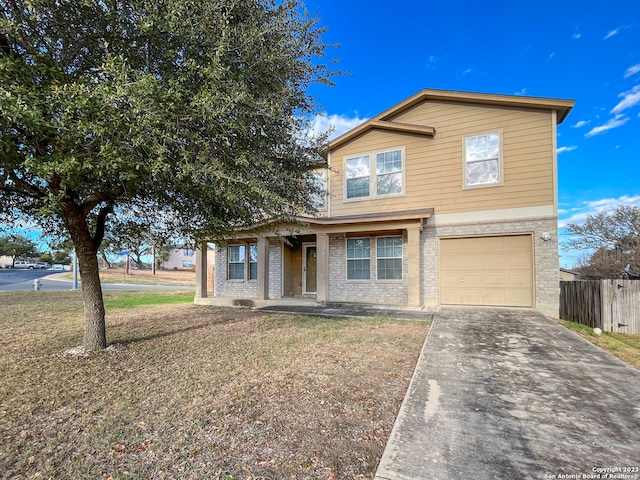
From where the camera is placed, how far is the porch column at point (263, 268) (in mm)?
11883

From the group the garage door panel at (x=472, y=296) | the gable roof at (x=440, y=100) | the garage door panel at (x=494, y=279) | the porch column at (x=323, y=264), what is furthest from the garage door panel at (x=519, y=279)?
the porch column at (x=323, y=264)

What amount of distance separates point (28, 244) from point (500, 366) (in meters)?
70.2

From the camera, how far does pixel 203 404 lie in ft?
11.5

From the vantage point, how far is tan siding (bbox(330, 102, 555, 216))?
9.40 metres

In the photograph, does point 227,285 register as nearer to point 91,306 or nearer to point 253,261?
point 253,261

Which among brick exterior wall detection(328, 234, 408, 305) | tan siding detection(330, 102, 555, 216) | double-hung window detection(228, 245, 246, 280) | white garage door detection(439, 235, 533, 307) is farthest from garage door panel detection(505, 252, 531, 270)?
double-hung window detection(228, 245, 246, 280)

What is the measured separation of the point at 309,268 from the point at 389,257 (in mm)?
3527

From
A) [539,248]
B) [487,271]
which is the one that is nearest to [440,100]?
[539,248]

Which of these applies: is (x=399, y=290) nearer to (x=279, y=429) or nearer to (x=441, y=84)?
(x=441, y=84)

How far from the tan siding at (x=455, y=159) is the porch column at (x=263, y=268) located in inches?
108

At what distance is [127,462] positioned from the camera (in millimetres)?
2504

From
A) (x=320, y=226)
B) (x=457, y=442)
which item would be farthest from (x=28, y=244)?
(x=457, y=442)

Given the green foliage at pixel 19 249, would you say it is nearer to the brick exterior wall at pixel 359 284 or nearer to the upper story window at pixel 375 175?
the brick exterior wall at pixel 359 284

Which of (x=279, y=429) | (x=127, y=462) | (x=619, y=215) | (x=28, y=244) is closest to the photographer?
(x=127, y=462)
